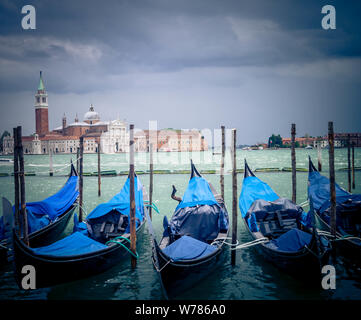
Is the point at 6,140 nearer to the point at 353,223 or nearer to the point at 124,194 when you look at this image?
the point at 124,194

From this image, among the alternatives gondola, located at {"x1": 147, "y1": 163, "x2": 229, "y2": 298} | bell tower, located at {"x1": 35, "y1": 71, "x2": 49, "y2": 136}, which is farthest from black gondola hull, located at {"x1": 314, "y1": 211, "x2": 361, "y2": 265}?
bell tower, located at {"x1": 35, "y1": 71, "x2": 49, "y2": 136}

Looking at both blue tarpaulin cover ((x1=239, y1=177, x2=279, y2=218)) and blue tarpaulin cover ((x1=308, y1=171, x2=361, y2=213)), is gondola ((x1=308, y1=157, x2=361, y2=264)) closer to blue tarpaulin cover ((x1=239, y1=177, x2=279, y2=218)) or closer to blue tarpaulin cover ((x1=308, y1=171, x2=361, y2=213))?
blue tarpaulin cover ((x1=308, y1=171, x2=361, y2=213))

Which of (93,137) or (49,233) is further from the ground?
(93,137)

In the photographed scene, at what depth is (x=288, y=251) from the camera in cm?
286

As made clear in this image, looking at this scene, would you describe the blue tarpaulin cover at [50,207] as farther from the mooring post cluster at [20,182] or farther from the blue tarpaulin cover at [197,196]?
the blue tarpaulin cover at [197,196]

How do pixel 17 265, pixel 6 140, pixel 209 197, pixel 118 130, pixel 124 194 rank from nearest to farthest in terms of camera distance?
pixel 17 265, pixel 209 197, pixel 124 194, pixel 6 140, pixel 118 130

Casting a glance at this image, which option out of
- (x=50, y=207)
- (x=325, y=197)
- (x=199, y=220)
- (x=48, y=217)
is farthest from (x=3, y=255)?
(x=325, y=197)

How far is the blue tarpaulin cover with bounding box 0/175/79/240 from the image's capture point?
12.9 ft

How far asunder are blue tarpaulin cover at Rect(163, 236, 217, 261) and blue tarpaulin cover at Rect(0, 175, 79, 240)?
1.93 metres

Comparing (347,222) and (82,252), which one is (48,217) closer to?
(82,252)

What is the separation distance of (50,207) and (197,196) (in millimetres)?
2155

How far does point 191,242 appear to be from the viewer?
299 cm

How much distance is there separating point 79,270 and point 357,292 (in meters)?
2.47
